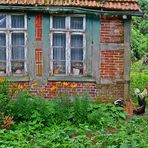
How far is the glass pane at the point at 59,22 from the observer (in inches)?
483

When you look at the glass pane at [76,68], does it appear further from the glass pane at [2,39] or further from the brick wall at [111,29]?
the glass pane at [2,39]

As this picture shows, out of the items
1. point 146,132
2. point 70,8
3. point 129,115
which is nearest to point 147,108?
point 129,115

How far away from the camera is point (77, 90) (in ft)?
41.0

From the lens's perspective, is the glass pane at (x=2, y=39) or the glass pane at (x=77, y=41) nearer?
the glass pane at (x=2, y=39)

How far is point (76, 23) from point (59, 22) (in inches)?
19.7

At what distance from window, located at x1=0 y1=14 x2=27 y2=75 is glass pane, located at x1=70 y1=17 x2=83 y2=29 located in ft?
4.50

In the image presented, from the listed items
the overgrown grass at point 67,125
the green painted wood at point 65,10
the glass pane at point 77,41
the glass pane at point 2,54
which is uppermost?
the green painted wood at point 65,10

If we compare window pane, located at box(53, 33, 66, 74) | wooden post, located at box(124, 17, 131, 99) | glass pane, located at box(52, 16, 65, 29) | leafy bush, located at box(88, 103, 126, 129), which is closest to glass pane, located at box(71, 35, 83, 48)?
window pane, located at box(53, 33, 66, 74)

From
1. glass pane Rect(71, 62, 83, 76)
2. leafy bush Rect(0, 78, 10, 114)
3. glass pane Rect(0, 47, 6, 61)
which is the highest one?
glass pane Rect(0, 47, 6, 61)

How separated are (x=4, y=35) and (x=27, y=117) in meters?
2.79

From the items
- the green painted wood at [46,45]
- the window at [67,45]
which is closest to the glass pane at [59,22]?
the window at [67,45]

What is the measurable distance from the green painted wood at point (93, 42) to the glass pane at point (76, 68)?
0.88 feet

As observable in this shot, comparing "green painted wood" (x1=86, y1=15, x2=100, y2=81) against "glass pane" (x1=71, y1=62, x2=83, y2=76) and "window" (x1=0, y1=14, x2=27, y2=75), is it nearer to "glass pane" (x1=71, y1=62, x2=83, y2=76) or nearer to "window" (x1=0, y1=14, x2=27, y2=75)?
"glass pane" (x1=71, y1=62, x2=83, y2=76)

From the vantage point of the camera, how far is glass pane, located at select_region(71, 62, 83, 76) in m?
12.5
